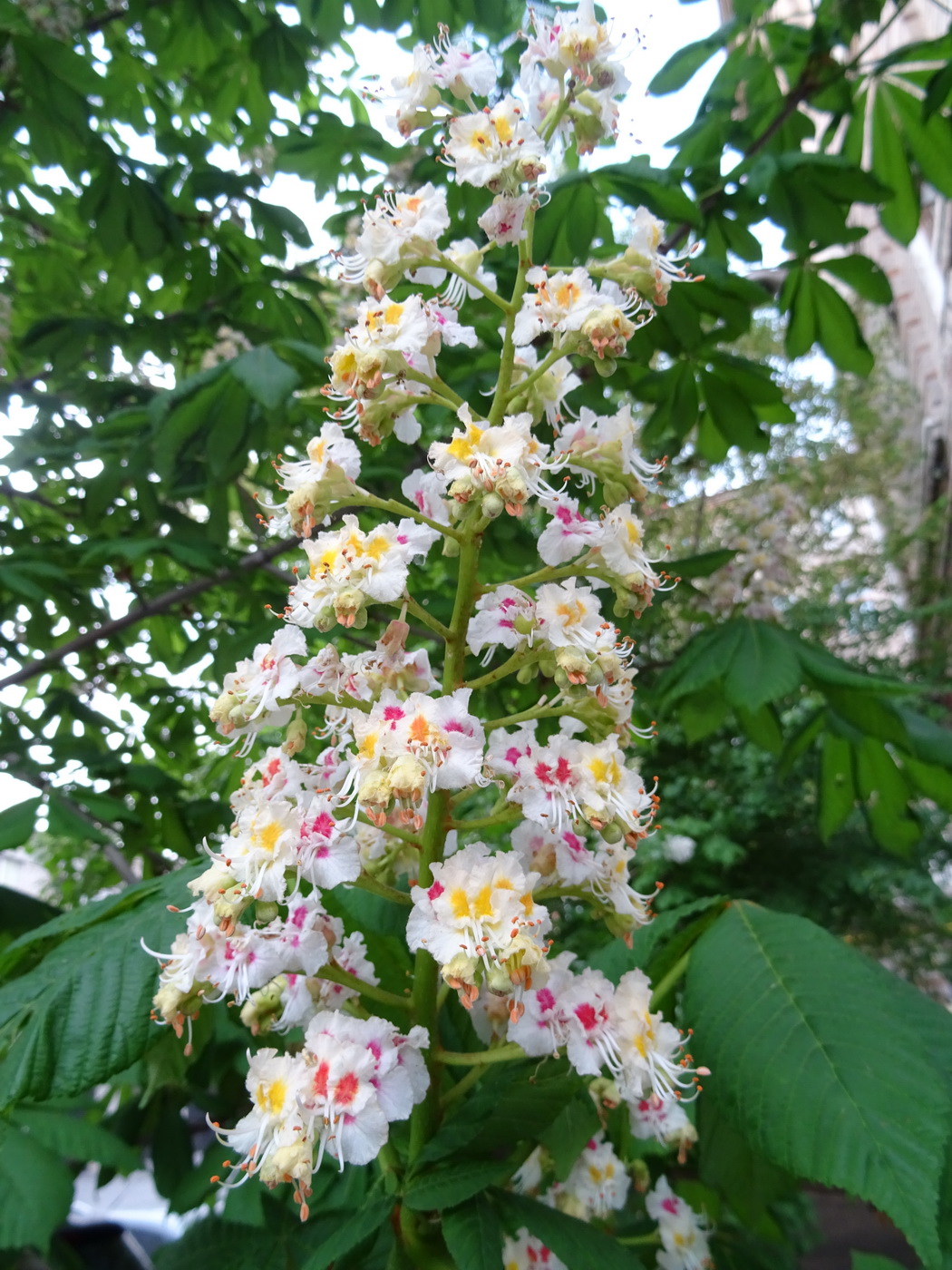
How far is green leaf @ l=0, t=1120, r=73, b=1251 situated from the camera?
98 cm

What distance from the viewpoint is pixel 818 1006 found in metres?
0.74

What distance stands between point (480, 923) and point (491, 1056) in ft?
0.59

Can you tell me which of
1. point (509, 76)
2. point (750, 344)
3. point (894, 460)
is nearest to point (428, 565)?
point (509, 76)

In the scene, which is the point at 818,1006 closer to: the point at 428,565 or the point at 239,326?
the point at 428,565

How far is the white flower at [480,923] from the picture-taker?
0.67 metres

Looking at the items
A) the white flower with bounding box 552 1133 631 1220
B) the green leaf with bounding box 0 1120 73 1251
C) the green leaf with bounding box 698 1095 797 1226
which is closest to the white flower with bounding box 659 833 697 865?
the green leaf with bounding box 698 1095 797 1226

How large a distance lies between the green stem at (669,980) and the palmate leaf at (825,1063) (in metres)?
0.07

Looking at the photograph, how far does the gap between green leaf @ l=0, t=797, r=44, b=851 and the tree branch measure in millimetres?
564

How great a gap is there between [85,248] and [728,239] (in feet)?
6.53

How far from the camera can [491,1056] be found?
2.58 feet

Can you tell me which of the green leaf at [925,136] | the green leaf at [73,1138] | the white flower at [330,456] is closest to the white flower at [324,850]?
the white flower at [330,456]

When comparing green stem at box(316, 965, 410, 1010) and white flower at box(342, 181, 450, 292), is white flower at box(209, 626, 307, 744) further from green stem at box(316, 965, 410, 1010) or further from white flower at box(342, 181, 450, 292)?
white flower at box(342, 181, 450, 292)

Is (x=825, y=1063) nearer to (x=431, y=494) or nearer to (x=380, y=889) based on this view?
(x=380, y=889)

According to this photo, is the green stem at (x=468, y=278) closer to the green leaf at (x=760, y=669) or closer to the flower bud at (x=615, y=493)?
the flower bud at (x=615, y=493)
